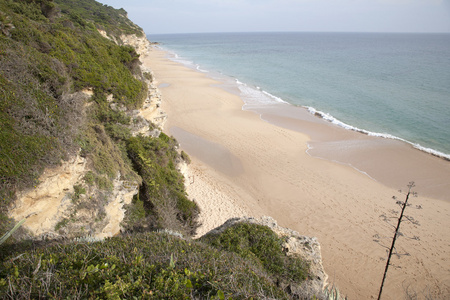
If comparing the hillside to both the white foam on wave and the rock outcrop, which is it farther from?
the white foam on wave

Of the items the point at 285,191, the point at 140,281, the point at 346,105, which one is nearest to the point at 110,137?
the point at 140,281

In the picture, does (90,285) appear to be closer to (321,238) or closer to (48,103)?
(48,103)

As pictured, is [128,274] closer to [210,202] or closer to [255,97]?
[210,202]

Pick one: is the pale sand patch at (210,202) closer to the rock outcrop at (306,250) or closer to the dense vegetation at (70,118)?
the dense vegetation at (70,118)

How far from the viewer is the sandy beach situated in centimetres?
1044

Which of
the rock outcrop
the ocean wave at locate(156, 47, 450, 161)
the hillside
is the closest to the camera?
the hillside

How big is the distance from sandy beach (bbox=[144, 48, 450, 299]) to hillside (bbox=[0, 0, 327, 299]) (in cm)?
364

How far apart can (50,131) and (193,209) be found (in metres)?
6.22

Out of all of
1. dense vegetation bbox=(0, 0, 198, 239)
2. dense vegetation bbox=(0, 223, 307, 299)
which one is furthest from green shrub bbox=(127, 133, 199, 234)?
dense vegetation bbox=(0, 223, 307, 299)

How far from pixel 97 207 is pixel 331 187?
43.9 feet

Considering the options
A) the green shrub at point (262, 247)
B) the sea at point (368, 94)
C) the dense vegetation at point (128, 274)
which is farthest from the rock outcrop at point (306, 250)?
the sea at point (368, 94)

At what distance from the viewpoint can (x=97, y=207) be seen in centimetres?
738

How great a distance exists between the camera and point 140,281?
12.5 feet

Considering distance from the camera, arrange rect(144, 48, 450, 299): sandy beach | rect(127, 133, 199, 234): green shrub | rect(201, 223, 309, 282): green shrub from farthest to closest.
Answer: rect(144, 48, 450, 299): sandy beach < rect(127, 133, 199, 234): green shrub < rect(201, 223, 309, 282): green shrub
